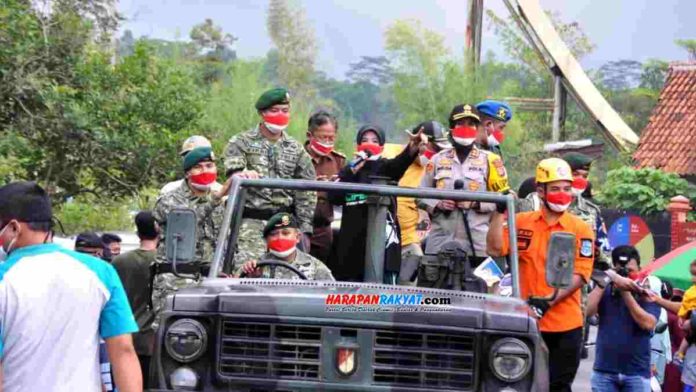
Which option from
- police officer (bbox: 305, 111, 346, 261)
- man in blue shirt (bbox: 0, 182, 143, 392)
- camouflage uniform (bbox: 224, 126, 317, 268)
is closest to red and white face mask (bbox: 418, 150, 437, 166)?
police officer (bbox: 305, 111, 346, 261)

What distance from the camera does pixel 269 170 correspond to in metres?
9.38

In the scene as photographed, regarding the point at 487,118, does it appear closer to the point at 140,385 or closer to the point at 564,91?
the point at 140,385

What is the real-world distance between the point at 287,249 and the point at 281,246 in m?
0.04

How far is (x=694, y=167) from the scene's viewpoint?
3547cm

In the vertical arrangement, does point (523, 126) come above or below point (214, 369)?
above

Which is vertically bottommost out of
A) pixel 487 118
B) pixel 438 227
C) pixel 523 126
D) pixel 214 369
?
pixel 214 369

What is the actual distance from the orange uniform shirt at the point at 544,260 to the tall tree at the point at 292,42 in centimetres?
8691

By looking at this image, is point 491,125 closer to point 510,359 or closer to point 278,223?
point 278,223

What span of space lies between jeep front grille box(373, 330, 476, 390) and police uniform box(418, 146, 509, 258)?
1703 millimetres

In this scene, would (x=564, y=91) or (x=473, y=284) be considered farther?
(x=564, y=91)

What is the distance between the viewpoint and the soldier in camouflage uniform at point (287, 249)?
827 cm

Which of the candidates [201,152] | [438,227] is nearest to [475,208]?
[438,227]

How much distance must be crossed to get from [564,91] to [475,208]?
4342 cm

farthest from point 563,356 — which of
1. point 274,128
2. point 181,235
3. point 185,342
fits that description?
point 185,342
